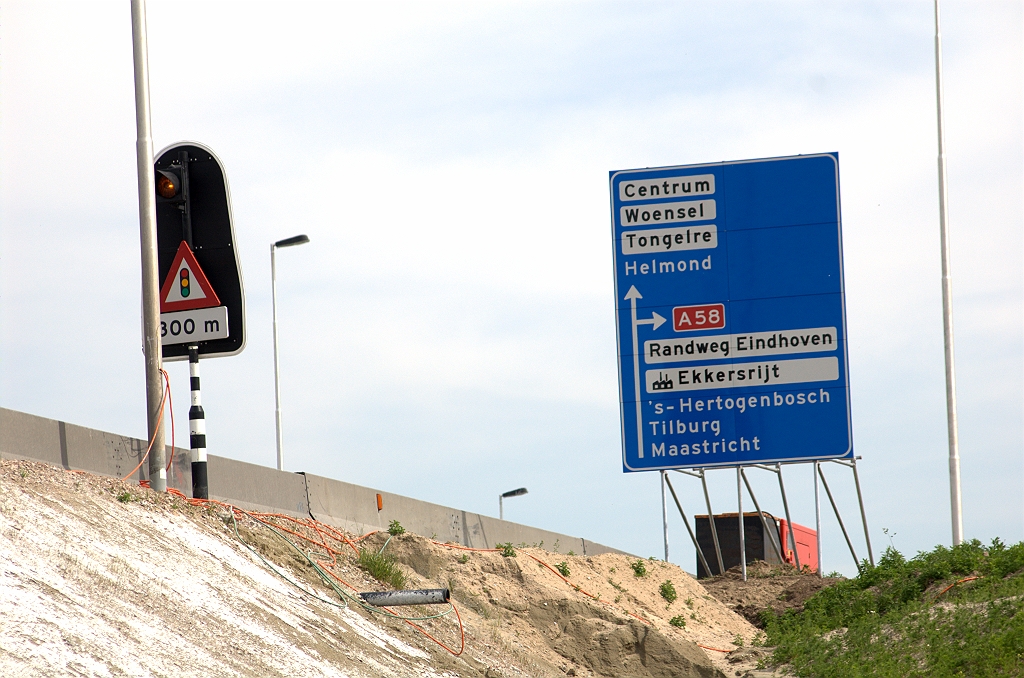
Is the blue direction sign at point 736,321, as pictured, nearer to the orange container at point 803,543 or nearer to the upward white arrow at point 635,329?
the upward white arrow at point 635,329

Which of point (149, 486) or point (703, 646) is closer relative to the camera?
Result: point (149, 486)

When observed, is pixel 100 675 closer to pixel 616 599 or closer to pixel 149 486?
pixel 149 486

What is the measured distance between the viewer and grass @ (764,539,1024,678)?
11.5 meters

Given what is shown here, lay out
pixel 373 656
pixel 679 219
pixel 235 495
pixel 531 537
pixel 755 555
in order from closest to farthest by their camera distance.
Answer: pixel 373 656
pixel 235 495
pixel 531 537
pixel 679 219
pixel 755 555

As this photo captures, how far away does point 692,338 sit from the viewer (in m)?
18.3

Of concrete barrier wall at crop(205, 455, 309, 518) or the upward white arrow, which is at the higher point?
the upward white arrow

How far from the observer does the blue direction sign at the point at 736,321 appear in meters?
17.9

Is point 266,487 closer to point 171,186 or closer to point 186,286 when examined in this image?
point 186,286

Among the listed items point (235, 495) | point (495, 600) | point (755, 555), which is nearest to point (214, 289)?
point (235, 495)

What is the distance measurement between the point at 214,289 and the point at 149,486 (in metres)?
2.04

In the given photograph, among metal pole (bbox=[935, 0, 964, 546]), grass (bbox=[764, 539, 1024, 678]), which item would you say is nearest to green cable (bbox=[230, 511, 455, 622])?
grass (bbox=[764, 539, 1024, 678])

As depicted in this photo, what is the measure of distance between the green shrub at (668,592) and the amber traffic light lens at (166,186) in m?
7.87

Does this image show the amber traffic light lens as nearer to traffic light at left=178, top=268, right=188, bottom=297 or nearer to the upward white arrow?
traffic light at left=178, top=268, right=188, bottom=297

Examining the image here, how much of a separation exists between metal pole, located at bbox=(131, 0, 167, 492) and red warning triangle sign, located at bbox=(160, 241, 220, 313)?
0.48 m
